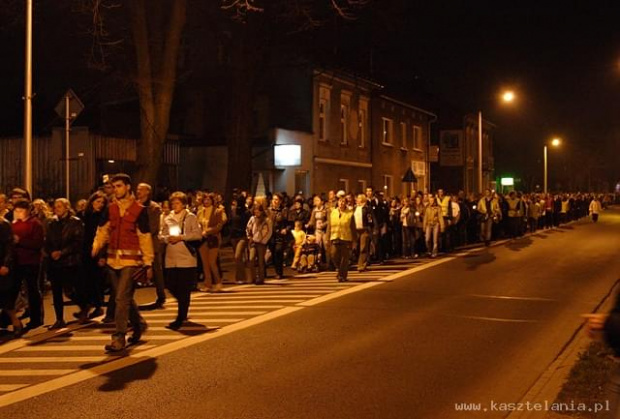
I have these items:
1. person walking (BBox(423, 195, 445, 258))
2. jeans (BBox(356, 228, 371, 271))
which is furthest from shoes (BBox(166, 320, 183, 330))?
person walking (BBox(423, 195, 445, 258))

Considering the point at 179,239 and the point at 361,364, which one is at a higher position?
the point at 179,239

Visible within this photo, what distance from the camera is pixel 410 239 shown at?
24.3 metres

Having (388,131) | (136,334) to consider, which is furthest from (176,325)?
(388,131)

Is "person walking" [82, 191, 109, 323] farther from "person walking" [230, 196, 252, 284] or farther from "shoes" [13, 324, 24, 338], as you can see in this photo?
"person walking" [230, 196, 252, 284]

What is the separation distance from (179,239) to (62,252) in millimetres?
1808

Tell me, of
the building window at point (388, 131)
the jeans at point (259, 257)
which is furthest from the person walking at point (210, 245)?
the building window at point (388, 131)

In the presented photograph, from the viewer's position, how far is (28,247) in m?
11.9

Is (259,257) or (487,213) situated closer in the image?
(259,257)

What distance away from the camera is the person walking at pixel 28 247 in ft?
38.8

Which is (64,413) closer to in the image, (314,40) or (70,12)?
(70,12)

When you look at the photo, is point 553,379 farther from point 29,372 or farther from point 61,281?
point 61,281

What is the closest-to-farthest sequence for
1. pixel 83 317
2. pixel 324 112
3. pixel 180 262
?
pixel 180 262 < pixel 83 317 < pixel 324 112

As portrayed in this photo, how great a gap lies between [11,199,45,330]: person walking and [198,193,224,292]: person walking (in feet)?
15.9

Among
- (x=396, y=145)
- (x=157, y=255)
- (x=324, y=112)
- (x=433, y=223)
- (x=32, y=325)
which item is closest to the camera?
(x=32, y=325)
